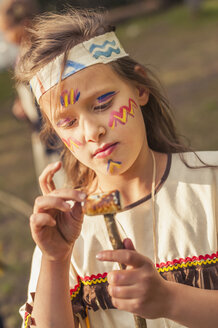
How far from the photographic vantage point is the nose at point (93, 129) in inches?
67.1

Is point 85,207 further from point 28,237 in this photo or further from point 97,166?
point 28,237

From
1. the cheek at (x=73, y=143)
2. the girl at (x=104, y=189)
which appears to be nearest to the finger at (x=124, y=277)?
the girl at (x=104, y=189)

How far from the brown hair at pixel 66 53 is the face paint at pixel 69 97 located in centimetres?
17

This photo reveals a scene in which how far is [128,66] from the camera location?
1.96 m

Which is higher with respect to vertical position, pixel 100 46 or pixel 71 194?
pixel 100 46

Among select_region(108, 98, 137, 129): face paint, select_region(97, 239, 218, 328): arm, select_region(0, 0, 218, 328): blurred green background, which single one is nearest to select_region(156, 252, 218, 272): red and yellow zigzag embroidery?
select_region(97, 239, 218, 328): arm

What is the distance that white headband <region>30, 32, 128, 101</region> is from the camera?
1775 millimetres

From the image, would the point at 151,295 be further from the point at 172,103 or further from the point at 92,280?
the point at 172,103

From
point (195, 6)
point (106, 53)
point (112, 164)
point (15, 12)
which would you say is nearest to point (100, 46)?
point (106, 53)

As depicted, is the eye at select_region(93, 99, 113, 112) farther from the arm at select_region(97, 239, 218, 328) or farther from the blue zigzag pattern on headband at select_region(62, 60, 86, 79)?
the arm at select_region(97, 239, 218, 328)

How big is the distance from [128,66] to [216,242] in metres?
0.81

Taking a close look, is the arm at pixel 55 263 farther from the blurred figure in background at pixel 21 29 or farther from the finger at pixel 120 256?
the blurred figure in background at pixel 21 29

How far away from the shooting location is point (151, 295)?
57.3 inches

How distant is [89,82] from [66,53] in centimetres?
15
